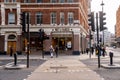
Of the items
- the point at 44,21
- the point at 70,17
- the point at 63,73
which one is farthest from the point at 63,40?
the point at 63,73

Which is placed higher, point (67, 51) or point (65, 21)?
point (65, 21)

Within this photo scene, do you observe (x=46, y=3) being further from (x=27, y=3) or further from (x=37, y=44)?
(x=37, y=44)

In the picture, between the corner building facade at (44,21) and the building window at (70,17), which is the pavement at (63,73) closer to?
the corner building facade at (44,21)

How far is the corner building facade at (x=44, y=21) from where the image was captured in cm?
6450

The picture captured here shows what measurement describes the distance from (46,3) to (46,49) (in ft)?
26.0

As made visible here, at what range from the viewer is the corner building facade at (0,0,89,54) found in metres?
64.5

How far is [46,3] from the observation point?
6488cm

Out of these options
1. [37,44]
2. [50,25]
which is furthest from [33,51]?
[50,25]

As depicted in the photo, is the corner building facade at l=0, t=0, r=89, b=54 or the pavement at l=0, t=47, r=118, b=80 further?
the corner building facade at l=0, t=0, r=89, b=54

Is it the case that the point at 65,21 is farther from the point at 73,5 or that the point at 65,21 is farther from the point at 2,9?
the point at 2,9

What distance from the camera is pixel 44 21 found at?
65.0 meters

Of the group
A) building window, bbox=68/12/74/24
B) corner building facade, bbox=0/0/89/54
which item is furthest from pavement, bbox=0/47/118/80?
building window, bbox=68/12/74/24

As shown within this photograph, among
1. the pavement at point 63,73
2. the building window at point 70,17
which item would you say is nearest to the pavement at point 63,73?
the pavement at point 63,73

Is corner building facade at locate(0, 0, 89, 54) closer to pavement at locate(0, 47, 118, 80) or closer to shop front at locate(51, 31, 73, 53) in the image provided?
shop front at locate(51, 31, 73, 53)
